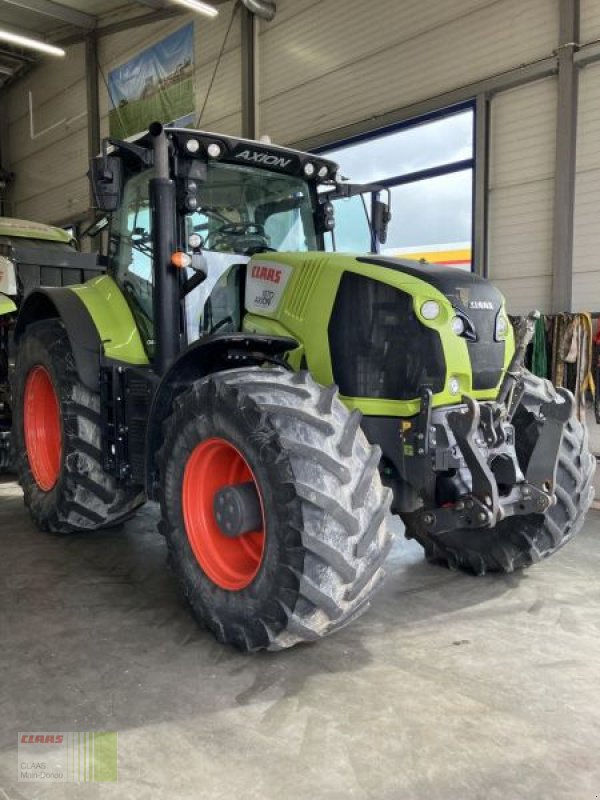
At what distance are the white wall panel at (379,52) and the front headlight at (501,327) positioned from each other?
3.99 metres

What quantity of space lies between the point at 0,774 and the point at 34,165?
14.4 m

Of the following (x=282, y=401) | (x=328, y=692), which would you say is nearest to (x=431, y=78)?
(x=282, y=401)

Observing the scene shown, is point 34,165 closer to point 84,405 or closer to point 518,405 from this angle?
point 84,405

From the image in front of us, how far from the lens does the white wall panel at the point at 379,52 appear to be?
623cm

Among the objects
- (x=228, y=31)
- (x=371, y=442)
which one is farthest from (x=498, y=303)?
(x=228, y=31)

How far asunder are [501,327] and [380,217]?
1382mm

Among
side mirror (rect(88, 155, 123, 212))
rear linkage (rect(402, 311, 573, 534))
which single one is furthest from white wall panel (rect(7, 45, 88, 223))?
rear linkage (rect(402, 311, 573, 534))

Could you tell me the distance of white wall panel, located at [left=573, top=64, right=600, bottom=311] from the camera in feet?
18.8

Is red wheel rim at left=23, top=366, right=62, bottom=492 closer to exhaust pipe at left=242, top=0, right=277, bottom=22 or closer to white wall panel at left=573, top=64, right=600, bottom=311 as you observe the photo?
white wall panel at left=573, top=64, right=600, bottom=311

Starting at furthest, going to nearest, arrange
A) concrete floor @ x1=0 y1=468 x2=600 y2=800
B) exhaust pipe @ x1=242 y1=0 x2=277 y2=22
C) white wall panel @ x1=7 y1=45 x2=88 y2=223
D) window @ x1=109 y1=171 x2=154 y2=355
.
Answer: white wall panel @ x1=7 y1=45 x2=88 y2=223 → exhaust pipe @ x1=242 y1=0 x2=277 y2=22 → window @ x1=109 y1=171 x2=154 y2=355 → concrete floor @ x1=0 y1=468 x2=600 y2=800

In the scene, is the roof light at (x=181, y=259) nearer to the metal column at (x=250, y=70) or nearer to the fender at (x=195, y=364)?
the fender at (x=195, y=364)

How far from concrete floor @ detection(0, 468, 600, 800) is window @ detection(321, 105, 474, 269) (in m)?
4.39

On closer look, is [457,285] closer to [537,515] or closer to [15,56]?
[537,515]

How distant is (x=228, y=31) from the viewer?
9109 mm
